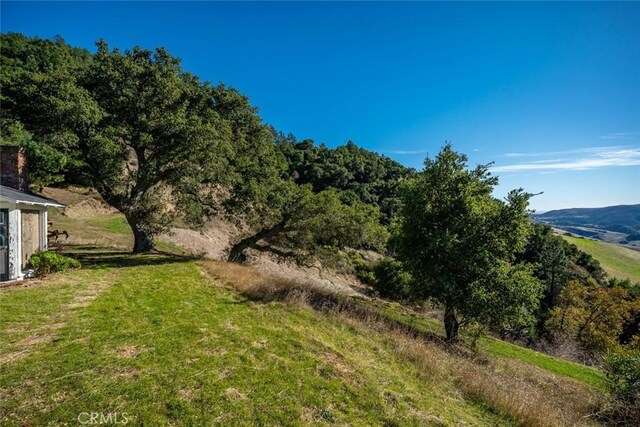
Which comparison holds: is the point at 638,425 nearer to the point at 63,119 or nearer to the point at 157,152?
the point at 157,152

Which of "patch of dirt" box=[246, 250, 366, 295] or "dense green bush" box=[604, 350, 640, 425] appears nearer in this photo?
"dense green bush" box=[604, 350, 640, 425]

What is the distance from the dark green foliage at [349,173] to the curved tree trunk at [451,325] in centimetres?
4827

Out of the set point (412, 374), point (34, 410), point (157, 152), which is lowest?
point (412, 374)

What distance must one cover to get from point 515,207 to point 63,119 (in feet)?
69.9

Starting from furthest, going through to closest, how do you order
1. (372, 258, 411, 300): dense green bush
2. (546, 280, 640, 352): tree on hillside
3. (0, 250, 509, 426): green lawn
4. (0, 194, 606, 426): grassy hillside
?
1. (372, 258, 411, 300): dense green bush
2. (546, 280, 640, 352): tree on hillside
3. (0, 194, 606, 426): grassy hillside
4. (0, 250, 509, 426): green lawn

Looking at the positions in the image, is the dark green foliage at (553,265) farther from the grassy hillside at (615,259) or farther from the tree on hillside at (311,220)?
the tree on hillside at (311,220)

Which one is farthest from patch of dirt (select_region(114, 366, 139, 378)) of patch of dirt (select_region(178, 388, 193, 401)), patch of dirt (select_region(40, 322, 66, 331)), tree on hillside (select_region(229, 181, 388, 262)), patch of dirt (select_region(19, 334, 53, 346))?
tree on hillside (select_region(229, 181, 388, 262))

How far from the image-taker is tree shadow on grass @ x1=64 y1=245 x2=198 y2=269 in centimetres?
1619

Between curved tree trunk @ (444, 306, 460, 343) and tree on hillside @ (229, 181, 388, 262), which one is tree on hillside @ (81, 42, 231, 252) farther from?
curved tree trunk @ (444, 306, 460, 343)

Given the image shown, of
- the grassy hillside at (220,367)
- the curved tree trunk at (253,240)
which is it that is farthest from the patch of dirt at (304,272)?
the grassy hillside at (220,367)

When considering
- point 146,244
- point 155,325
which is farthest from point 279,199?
point 155,325

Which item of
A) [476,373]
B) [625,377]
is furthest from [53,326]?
[625,377]

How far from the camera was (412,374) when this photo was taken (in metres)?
9.04

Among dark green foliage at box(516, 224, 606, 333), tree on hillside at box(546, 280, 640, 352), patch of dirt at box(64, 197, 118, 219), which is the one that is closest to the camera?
patch of dirt at box(64, 197, 118, 219)
